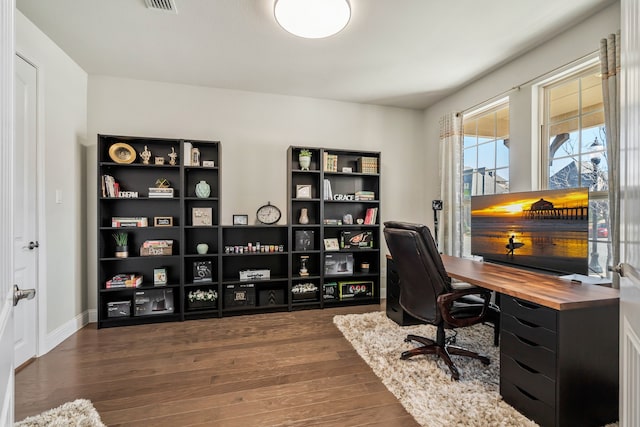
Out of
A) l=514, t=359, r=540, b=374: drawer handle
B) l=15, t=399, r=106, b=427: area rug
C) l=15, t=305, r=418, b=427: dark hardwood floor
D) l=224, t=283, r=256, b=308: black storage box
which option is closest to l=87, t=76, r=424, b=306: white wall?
l=224, t=283, r=256, b=308: black storage box

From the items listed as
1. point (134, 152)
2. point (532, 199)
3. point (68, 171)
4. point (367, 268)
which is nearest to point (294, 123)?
point (134, 152)

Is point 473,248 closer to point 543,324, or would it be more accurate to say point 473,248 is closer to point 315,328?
point 543,324

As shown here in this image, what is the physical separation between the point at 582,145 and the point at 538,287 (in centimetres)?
143

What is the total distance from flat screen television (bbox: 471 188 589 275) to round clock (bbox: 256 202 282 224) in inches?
85.7

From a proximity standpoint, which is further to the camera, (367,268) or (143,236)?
(367,268)

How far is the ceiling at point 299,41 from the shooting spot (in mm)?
2082

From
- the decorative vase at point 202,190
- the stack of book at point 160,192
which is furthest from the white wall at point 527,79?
the stack of book at point 160,192

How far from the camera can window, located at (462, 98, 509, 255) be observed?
3072 mm

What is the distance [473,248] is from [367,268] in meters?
1.32

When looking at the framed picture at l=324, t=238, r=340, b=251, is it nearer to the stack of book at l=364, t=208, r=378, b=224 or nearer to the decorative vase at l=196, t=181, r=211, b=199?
the stack of book at l=364, t=208, r=378, b=224

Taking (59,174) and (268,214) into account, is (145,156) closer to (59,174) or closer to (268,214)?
(59,174)

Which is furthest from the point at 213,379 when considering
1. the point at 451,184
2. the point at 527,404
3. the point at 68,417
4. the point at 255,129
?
the point at 451,184

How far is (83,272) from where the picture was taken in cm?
300

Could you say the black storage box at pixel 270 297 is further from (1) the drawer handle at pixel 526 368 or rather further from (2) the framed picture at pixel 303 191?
(1) the drawer handle at pixel 526 368
